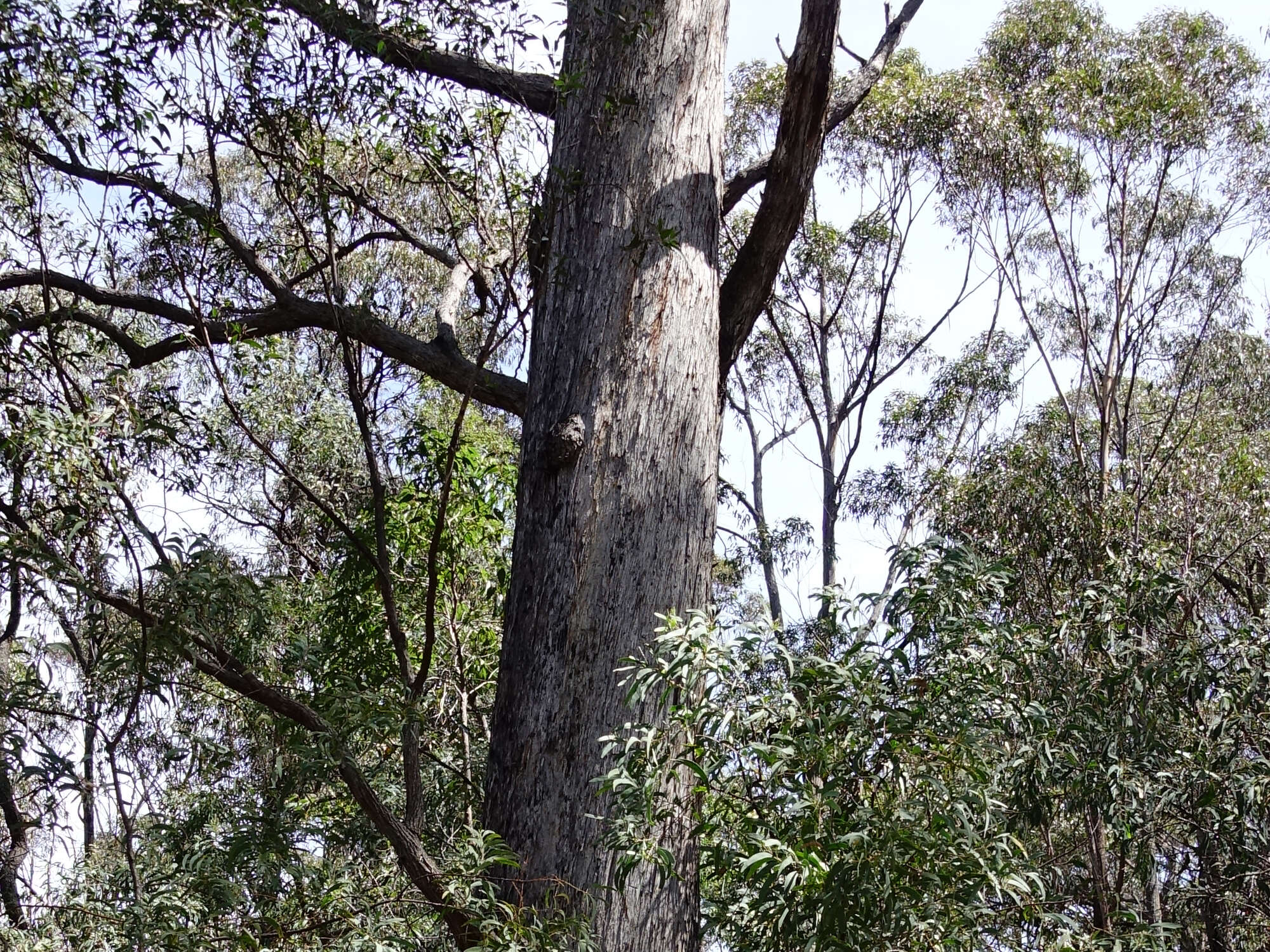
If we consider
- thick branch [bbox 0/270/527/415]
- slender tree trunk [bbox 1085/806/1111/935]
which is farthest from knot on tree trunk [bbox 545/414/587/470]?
slender tree trunk [bbox 1085/806/1111/935]

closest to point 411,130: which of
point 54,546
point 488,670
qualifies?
point 54,546

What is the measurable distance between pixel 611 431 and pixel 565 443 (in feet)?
0.39

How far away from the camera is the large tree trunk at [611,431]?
Result: 2523 mm

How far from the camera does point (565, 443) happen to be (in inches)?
107

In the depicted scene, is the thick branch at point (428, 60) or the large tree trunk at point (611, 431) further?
the thick branch at point (428, 60)

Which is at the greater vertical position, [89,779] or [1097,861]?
[1097,861]

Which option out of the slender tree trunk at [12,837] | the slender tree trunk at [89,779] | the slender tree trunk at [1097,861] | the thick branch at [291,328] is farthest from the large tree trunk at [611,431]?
the slender tree trunk at [1097,861]

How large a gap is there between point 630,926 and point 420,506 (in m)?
3.10

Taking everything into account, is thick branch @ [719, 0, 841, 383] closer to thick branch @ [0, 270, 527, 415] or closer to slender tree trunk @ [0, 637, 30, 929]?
thick branch @ [0, 270, 527, 415]

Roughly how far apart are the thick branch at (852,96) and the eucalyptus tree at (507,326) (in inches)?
0.5

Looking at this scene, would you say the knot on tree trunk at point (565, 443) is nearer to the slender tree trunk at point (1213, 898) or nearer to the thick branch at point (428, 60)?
the thick branch at point (428, 60)

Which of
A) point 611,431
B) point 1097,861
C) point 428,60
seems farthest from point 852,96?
point 1097,861

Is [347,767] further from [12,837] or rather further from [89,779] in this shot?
[12,837]

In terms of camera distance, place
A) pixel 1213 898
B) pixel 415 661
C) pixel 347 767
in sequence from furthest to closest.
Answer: pixel 415 661, pixel 1213 898, pixel 347 767
